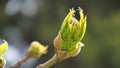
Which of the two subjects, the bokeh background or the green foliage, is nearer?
the green foliage

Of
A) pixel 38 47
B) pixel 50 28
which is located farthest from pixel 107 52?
pixel 38 47

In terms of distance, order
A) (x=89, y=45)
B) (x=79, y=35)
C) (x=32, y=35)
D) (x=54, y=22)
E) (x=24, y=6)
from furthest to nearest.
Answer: (x=24, y=6) < (x=32, y=35) < (x=54, y=22) < (x=89, y=45) < (x=79, y=35)

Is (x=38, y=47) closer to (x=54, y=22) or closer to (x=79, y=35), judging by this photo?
(x=79, y=35)

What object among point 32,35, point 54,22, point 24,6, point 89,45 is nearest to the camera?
point 89,45

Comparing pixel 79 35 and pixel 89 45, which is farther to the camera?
pixel 89 45

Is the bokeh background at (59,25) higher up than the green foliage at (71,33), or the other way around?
the bokeh background at (59,25)

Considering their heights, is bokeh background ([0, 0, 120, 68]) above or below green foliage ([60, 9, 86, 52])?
above

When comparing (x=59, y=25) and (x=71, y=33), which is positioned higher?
(x=59, y=25)

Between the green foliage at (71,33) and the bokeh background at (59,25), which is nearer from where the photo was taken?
the green foliage at (71,33)
